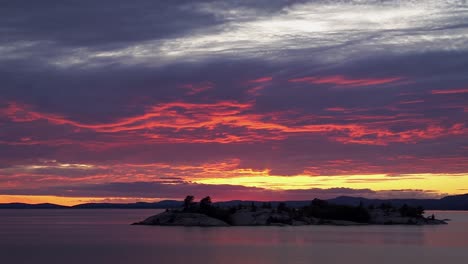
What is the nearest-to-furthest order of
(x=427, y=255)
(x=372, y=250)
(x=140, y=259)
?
(x=140, y=259), (x=427, y=255), (x=372, y=250)

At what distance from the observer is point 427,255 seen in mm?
101562

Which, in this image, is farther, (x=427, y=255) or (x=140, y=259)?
(x=427, y=255)

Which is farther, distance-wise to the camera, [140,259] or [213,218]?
[213,218]

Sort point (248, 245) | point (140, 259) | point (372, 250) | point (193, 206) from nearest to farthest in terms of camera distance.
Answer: point (140, 259)
point (372, 250)
point (248, 245)
point (193, 206)

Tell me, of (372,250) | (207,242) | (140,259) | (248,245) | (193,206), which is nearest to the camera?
(140,259)

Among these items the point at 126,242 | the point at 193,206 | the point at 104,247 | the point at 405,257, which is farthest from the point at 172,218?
the point at 405,257

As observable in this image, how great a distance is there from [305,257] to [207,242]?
36143mm

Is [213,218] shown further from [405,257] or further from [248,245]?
[405,257]

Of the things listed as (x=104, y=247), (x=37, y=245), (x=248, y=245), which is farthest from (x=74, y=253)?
(x=248, y=245)

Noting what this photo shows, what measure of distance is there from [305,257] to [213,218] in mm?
100048

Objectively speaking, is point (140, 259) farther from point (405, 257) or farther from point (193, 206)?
point (193, 206)

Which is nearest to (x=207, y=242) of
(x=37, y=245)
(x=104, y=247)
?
(x=104, y=247)

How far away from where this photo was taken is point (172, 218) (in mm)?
197250

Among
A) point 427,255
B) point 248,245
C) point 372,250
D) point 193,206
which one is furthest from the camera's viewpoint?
point 193,206
